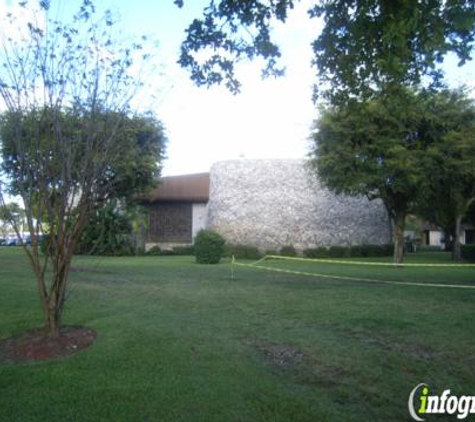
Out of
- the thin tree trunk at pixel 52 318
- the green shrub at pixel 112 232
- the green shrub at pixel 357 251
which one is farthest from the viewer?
the green shrub at pixel 357 251

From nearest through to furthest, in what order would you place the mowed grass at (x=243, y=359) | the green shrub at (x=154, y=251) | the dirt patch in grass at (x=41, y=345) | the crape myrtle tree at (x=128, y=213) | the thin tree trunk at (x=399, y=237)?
the mowed grass at (x=243, y=359), the dirt patch in grass at (x=41, y=345), the thin tree trunk at (x=399, y=237), the crape myrtle tree at (x=128, y=213), the green shrub at (x=154, y=251)

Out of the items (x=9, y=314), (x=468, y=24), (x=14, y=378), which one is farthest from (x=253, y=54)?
(x=9, y=314)

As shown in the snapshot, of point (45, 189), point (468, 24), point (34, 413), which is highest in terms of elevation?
point (468, 24)

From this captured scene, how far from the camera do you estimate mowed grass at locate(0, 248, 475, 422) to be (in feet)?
13.3

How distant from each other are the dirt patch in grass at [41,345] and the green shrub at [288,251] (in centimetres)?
2399

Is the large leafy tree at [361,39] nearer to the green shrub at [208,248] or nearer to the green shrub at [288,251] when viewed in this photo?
the green shrub at [208,248]

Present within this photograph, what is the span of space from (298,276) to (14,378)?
1093 centimetres

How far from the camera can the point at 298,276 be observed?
583 inches

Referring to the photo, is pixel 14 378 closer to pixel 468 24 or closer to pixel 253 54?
pixel 253 54

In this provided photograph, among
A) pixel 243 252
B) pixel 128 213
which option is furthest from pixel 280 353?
pixel 128 213

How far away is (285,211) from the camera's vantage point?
3183 cm

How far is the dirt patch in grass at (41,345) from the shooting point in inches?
214

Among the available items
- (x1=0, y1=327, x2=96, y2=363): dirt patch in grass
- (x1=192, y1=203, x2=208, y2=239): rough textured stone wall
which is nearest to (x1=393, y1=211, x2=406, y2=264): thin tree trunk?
(x1=192, y1=203, x2=208, y2=239): rough textured stone wall

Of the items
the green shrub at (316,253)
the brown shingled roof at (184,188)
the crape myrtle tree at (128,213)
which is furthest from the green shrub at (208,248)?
the brown shingled roof at (184,188)
